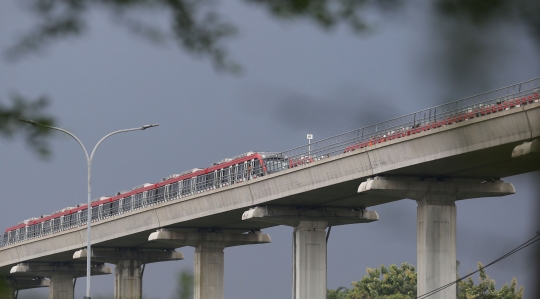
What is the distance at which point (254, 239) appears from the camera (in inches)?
2783

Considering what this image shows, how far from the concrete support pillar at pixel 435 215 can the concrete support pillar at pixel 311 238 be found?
9.91 m

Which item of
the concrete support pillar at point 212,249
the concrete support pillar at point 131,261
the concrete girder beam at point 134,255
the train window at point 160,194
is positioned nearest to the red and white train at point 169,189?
the train window at point 160,194

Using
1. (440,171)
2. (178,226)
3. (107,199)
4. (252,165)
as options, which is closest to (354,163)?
(440,171)

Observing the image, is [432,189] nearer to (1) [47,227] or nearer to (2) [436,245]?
Answer: (2) [436,245]

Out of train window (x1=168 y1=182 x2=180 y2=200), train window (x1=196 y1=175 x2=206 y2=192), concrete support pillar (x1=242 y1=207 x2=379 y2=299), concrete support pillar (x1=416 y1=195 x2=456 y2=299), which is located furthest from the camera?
train window (x1=168 y1=182 x2=180 y2=200)

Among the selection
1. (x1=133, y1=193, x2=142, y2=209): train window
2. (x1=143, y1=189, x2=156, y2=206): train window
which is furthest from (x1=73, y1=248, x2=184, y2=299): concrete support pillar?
(x1=143, y1=189, x2=156, y2=206): train window

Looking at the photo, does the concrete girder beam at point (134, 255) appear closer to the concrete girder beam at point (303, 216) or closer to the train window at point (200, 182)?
the train window at point (200, 182)

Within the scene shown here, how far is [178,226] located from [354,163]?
21522 mm

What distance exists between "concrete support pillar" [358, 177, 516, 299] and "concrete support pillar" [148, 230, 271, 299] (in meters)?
23.5

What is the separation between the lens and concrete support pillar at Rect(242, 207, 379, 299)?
5728 cm

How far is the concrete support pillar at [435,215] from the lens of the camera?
Answer: 46.5 metres

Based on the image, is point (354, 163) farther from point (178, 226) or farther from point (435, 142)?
point (178, 226)

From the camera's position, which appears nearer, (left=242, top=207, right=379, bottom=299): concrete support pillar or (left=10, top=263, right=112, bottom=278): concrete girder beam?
(left=242, top=207, right=379, bottom=299): concrete support pillar

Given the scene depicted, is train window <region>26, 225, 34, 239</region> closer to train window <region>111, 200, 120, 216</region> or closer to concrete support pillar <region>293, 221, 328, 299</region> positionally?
train window <region>111, 200, 120, 216</region>
